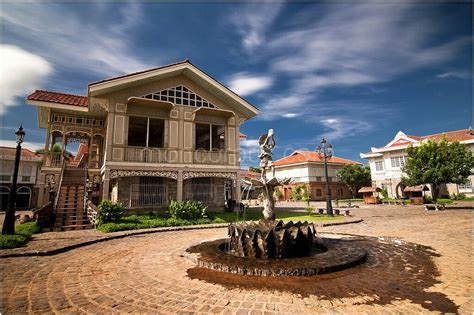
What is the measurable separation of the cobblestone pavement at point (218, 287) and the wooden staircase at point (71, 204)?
268 inches

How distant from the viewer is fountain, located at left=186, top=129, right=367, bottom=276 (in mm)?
5488

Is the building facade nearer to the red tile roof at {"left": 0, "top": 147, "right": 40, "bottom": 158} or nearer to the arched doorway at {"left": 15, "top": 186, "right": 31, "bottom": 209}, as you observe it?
the arched doorway at {"left": 15, "top": 186, "right": 31, "bottom": 209}

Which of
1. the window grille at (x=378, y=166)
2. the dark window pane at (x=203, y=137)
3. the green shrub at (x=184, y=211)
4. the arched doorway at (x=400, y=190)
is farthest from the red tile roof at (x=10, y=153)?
the arched doorway at (x=400, y=190)

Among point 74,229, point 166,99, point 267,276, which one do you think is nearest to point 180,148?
point 166,99

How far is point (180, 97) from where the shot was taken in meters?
18.3

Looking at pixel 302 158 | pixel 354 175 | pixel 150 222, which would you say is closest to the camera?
pixel 150 222

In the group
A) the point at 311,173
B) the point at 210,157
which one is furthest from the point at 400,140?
the point at 210,157

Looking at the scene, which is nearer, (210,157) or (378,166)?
(210,157)

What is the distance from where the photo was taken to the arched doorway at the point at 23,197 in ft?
117

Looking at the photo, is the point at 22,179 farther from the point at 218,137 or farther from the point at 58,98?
the point at 218,137

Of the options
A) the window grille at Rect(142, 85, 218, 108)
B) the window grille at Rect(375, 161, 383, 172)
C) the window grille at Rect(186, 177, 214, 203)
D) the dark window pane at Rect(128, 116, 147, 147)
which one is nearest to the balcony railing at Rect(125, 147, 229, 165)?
the window grille at Rect(186, 177, 214, 203)

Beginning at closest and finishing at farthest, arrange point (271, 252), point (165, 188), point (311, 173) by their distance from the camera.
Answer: point (271, 252)
point (165, 188)
point (311, 173)

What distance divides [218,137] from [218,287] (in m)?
16.8

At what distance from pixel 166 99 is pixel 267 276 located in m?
15.2
